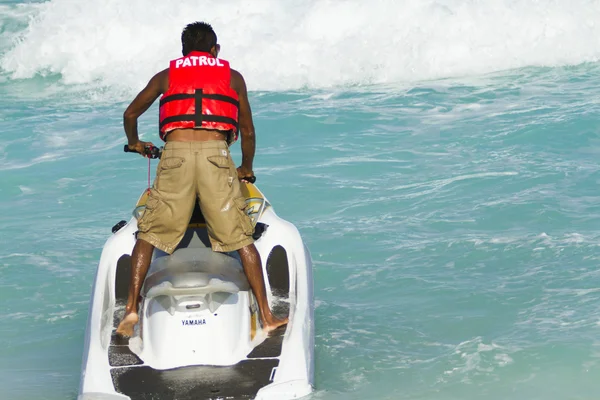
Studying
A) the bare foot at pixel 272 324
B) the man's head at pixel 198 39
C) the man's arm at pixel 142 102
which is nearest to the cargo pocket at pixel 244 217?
the bare foot at pixel 272 324

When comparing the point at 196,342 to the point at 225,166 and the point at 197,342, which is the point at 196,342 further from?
the point at 225,166

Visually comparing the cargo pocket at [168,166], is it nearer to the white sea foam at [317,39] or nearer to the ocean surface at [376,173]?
the ocean surface at [376,173]

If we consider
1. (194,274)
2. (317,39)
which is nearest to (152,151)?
(194,274)

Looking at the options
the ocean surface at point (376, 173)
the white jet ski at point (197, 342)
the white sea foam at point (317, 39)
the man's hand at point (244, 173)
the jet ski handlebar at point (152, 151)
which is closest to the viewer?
the white jet ski at point (197, 342)

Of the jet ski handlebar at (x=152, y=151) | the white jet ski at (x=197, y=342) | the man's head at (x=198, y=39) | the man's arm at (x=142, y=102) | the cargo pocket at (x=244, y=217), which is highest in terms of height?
the man's head at (x=198, y=39)

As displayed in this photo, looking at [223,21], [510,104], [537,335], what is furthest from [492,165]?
[223,21]

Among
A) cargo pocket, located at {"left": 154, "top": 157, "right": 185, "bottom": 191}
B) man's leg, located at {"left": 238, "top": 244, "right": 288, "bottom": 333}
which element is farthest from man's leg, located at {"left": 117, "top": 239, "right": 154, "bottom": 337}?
man's leg, located at {"left": 238, "top": 244, "right": 288, "bottom": 333}

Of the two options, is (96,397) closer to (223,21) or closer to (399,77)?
(399,77)

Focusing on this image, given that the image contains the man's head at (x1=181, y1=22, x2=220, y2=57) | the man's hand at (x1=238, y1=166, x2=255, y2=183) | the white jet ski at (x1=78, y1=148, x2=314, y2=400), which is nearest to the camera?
the white jet ski at (x1=78, y1=148, x2=314, y2=400)

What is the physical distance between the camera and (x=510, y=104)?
13414 millimetres

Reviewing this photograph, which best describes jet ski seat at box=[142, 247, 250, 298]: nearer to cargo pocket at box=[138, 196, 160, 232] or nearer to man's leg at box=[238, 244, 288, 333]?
man's leg at box=[238, 244, 288, 333]

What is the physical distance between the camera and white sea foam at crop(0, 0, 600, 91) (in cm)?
1670

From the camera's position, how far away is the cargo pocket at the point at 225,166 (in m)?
5.49

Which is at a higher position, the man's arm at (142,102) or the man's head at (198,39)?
the man's head at (198,39)
